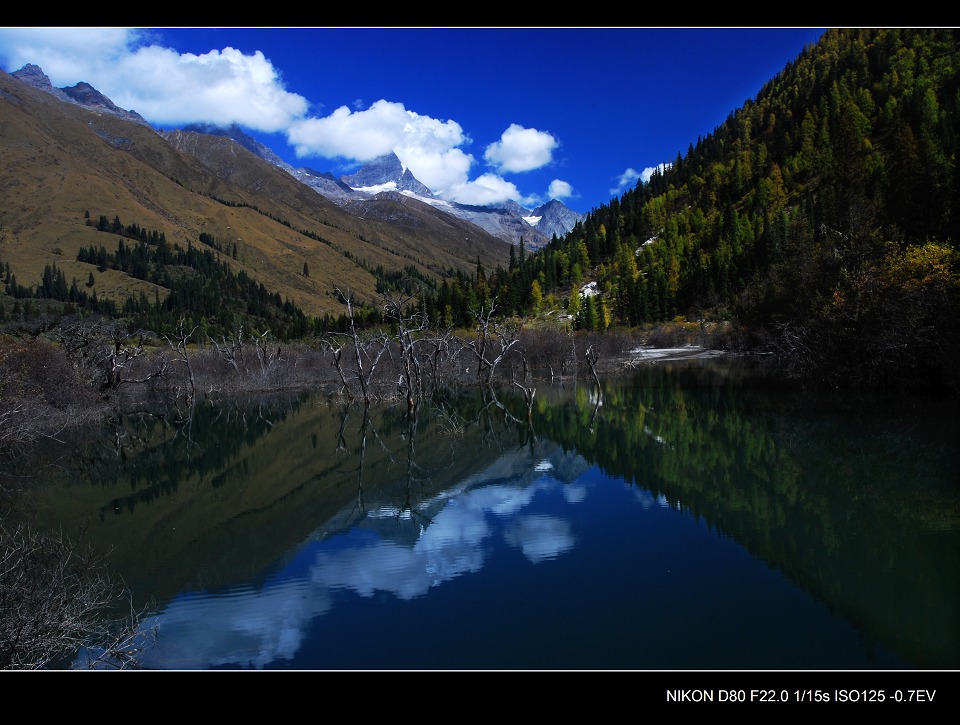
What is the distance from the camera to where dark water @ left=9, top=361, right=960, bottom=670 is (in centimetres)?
803

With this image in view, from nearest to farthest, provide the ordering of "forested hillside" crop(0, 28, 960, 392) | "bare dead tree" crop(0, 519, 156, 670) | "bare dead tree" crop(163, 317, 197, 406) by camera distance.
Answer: "bare dead tree" crop(0, 519, 156, 670) → "forested hillside" crop(0, 28, 960, 392) → "bare dead tree" crop(163, 317, 197, 406)

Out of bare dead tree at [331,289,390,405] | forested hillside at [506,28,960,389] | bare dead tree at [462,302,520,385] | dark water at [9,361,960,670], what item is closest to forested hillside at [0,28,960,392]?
forested hillside at [506,28,960,389]

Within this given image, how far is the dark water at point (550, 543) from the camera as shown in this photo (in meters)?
8.03

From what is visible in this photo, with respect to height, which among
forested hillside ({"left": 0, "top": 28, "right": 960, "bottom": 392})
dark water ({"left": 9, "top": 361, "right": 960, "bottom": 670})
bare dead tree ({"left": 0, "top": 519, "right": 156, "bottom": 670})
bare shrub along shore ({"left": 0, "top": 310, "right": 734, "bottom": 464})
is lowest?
dark water ({"left": 9, "top": 361, "right": 960, "bottom": 670})

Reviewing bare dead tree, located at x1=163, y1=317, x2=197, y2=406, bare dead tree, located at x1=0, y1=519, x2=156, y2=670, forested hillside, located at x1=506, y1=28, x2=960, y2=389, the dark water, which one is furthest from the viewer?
bare dead tree, located at x1=163, y1=317, x2=197, y2=406

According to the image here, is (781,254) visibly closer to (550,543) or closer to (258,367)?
(258,367)

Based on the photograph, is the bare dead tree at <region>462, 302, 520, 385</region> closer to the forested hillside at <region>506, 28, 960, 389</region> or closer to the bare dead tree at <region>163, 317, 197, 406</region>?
the forested hillside at <region>506, 28, 960, 389</region>

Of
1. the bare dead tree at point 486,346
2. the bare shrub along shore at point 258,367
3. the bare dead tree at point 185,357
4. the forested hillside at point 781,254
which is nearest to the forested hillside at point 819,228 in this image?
the forested hillside at point 781,254

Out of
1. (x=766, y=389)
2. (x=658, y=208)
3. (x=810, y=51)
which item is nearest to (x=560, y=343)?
(x=766, y=389)

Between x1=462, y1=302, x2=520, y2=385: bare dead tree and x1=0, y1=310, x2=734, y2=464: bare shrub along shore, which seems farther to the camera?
x1=462, y1=302, x2=520, y2=385: bare dead tree

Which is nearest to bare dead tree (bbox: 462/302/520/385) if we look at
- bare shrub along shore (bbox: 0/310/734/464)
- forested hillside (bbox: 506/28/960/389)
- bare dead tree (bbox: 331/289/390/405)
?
bare shrub along shore (bbox: 0/310/734/464)

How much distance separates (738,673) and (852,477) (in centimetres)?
1222

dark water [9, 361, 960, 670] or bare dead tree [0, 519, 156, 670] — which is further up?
bare dead tree [0, 519, 156, 670]

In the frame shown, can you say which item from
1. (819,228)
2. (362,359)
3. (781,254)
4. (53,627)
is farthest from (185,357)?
(819,228)
